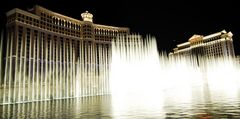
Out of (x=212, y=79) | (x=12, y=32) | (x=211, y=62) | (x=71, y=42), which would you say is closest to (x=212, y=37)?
(x=211, y=62)

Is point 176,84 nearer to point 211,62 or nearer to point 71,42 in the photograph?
point 71,42

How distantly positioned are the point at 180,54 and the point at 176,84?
73.7 meters

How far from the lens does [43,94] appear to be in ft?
178

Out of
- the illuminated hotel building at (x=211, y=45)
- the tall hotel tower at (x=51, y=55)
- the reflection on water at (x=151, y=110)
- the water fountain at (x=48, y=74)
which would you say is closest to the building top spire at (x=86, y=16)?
the tall hotel tower at (x=51, y=55)

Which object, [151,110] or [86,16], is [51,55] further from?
[151,110]

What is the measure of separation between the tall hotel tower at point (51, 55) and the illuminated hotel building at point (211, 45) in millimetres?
46553

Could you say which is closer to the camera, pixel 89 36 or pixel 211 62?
pixel 89 36

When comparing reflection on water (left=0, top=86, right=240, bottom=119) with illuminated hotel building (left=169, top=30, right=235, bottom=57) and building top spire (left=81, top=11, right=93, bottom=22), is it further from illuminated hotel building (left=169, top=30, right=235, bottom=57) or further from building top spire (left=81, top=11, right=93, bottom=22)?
illuminated hotel building (left=169, top=30, right=235, bottom=57)

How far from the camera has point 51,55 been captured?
7956 cm

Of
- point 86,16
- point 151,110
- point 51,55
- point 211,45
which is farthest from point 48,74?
point 211,45

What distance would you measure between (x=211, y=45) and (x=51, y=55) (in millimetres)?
84318

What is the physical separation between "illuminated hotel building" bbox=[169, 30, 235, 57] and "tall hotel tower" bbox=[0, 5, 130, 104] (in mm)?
46553

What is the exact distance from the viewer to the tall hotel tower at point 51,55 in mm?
55375

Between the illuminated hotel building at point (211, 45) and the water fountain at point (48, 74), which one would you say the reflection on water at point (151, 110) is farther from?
the illuminated hotel building at point (211, 45)
